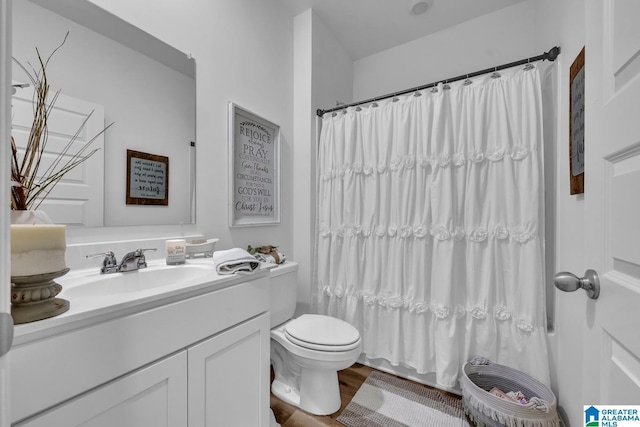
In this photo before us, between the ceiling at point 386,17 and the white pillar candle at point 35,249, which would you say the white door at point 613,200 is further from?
the ceiling at point 386,17

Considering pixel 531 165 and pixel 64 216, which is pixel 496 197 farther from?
pixel 64 216

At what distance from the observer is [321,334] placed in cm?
147

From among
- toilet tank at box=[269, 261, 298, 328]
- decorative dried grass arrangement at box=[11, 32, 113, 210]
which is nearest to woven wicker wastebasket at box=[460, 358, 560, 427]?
toilet tank at box=[269, 261, 298, 328]

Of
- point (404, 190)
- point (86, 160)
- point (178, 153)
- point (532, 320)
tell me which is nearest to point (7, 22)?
point (86, 160)

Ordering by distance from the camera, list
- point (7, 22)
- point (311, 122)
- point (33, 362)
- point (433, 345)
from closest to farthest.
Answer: point (7, 22) → point (33, 362) → point (433, 345) → point (311, 122)

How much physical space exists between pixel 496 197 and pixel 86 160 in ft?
6.40

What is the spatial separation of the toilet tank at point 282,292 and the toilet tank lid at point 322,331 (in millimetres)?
69

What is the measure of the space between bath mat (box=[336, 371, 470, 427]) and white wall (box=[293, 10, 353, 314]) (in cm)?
73

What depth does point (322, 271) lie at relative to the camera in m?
2.01

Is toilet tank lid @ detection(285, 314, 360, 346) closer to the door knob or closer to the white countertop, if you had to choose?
the white countertop

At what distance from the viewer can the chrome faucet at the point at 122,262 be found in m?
0.97

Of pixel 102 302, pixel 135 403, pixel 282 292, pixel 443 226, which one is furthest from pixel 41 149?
pixel 443 226

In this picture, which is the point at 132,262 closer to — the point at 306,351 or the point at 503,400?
the point at 306,351

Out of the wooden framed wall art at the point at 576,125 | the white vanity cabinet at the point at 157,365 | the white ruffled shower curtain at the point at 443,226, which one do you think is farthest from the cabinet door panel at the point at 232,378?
the wooden framed wall art at the point at 576,125
